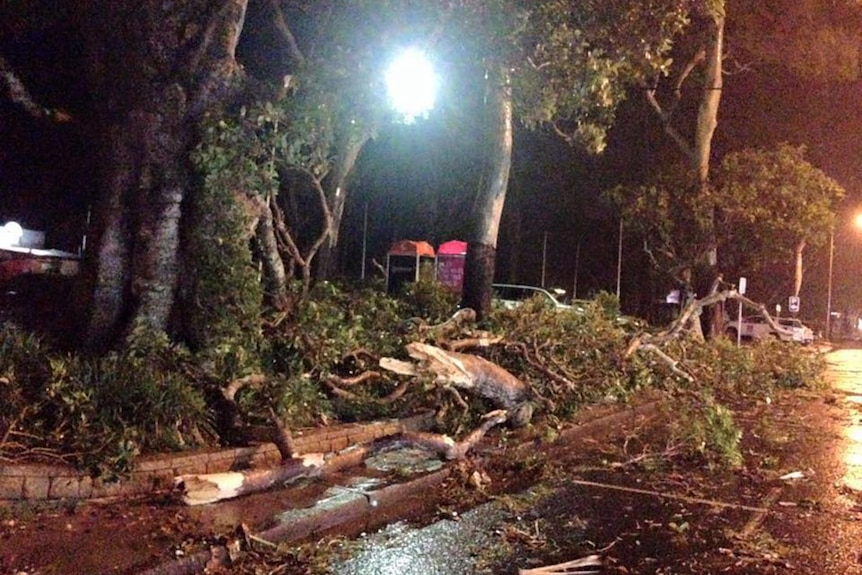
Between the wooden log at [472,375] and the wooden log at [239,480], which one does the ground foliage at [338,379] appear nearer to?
the wooden log at [472,375]

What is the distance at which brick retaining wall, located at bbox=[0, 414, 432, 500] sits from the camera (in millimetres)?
6512

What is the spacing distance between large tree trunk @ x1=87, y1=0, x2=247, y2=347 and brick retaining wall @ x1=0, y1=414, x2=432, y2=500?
1.90m

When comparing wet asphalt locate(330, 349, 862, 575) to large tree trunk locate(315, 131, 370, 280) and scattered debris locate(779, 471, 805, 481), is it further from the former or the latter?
large tree trunk locate(315, 131, 370, 280)

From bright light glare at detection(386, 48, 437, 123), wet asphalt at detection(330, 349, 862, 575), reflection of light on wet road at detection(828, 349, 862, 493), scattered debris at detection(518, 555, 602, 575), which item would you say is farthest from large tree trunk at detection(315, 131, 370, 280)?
reflection of light on wet road at detection(828, 349, 862, 493)

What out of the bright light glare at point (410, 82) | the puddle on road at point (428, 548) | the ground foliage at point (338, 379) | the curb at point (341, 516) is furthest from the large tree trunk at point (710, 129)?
the puddle on road at point (428, 548)

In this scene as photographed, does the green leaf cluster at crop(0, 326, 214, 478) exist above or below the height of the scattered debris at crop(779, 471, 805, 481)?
above

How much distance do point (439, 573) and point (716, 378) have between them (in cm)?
1065

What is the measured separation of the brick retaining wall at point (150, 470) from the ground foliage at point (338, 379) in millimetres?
163

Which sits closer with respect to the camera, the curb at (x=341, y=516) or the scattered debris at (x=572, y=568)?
the curb at (x=341, y=516)

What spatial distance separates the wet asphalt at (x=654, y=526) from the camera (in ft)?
21.0

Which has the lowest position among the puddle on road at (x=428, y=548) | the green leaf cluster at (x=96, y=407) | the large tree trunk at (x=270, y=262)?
the puddle on road at (x=428, y=548)

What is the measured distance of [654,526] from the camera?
7500mm

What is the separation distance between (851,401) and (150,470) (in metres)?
14.4

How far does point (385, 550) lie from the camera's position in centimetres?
655
